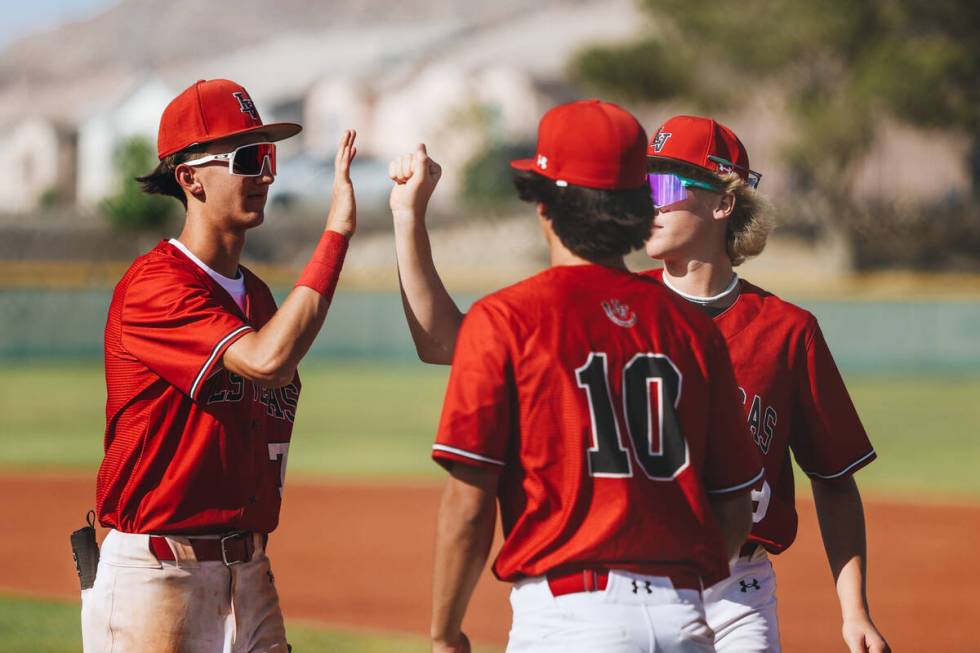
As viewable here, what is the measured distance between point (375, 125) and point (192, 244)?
3883 inches

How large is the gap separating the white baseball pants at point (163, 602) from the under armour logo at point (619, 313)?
1.47 meters

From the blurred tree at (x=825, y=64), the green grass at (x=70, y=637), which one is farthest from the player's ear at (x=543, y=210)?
the blurred tree at (x=825, y=64)

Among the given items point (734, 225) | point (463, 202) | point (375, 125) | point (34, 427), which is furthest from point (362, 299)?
point (375, 125)

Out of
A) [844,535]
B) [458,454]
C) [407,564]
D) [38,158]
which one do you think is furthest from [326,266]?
[38,158]

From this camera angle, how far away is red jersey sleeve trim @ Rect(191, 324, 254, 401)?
3.56 m

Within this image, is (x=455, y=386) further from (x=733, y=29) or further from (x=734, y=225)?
(x=733, y=29)

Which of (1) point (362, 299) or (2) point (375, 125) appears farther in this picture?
(2) point (375, 125)

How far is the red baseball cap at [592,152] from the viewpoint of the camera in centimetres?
Result: 304

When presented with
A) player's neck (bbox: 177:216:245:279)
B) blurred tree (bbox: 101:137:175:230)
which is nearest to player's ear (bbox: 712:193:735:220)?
player's neck (bbox: 177:216:245:279)

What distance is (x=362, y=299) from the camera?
93.6 ft

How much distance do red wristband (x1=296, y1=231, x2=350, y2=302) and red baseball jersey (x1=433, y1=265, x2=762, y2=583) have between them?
29.8 inches

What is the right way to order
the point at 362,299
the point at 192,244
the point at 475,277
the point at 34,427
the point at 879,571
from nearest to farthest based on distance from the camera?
the point at 192,244, the point at 879,571, the point at 34,427, the point at 362,299, the point at 475,277

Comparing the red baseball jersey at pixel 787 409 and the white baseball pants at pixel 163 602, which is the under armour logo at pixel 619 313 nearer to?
the red baseball jersey at pixel 787 409

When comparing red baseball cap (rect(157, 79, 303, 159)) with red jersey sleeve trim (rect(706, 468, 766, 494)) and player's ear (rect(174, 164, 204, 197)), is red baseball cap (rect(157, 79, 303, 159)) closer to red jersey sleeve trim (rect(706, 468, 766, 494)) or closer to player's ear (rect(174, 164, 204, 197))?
player's ear (rect(174, 164, 204, 197))
